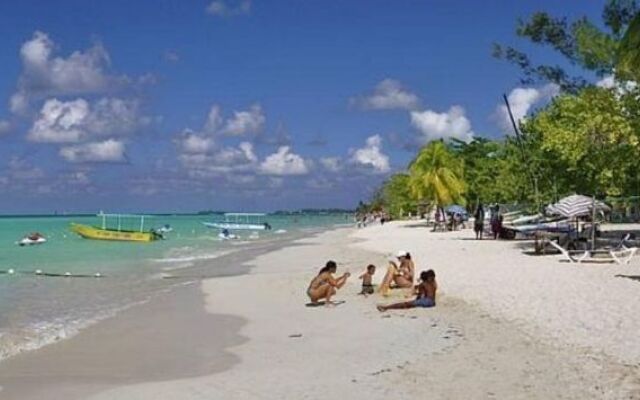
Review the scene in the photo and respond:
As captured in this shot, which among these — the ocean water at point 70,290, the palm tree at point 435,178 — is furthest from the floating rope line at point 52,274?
the palm tree at point 435,178

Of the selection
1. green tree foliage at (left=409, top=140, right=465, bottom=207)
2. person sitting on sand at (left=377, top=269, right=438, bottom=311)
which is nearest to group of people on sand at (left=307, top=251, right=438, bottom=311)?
person sitting on sand at (left=377, top=269, right=438, bottom=311)

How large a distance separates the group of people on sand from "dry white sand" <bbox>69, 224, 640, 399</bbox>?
0.33 metres

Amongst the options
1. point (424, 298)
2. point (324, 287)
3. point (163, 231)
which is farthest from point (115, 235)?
point (424, 298)

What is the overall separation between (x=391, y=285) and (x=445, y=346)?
7.22 m

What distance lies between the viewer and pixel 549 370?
947cm

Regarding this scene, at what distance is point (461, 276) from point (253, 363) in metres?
10.8

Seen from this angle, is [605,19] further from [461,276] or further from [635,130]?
[461,276]

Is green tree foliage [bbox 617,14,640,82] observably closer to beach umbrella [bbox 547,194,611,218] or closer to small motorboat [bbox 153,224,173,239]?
beach umbrella [bbox 547,194,611,218]

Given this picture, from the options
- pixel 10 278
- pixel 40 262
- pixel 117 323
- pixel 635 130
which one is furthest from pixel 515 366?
pixel 40 262

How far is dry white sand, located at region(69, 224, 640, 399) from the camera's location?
9000 millimetres

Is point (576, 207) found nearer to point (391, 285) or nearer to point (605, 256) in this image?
point (605, 256)

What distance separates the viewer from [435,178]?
6128 cm

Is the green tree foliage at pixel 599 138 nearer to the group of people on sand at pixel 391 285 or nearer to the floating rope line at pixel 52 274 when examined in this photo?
the group of people on sand at pixel 391 285

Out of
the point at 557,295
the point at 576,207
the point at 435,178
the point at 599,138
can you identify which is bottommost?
the point at 557,295
